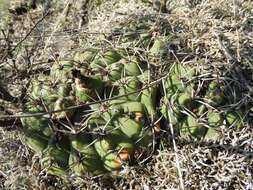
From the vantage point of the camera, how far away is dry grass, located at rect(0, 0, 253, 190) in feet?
7.00

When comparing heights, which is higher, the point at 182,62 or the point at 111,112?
the point at 182,62

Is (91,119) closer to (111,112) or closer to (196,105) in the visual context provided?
(111,112)

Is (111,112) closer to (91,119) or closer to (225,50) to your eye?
(91,119)

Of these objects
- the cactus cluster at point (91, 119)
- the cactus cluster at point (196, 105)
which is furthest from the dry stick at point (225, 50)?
the cactus cluster at point (91, 119)

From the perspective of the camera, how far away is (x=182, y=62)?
228 centimetres

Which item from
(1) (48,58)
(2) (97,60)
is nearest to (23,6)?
(1) (48,58)

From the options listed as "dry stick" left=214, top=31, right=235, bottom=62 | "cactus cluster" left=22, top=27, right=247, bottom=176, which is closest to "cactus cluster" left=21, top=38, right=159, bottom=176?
"cactus cluster" left=22, top=27, right=247, bottom=176

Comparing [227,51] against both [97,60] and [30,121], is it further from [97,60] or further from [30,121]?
[30,121]

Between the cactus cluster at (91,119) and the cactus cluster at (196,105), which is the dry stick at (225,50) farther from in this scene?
the cactus cluster at (91,119)

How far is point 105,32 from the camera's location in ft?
8.48

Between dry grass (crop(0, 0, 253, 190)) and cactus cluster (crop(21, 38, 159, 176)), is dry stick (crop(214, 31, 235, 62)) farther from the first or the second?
cactus cluster (crop(21, 38, 159, 176))

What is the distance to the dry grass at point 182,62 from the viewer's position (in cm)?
213

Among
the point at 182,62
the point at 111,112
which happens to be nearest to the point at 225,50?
the point at 182,62

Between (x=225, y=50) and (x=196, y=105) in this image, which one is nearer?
(x=196, y=105)
